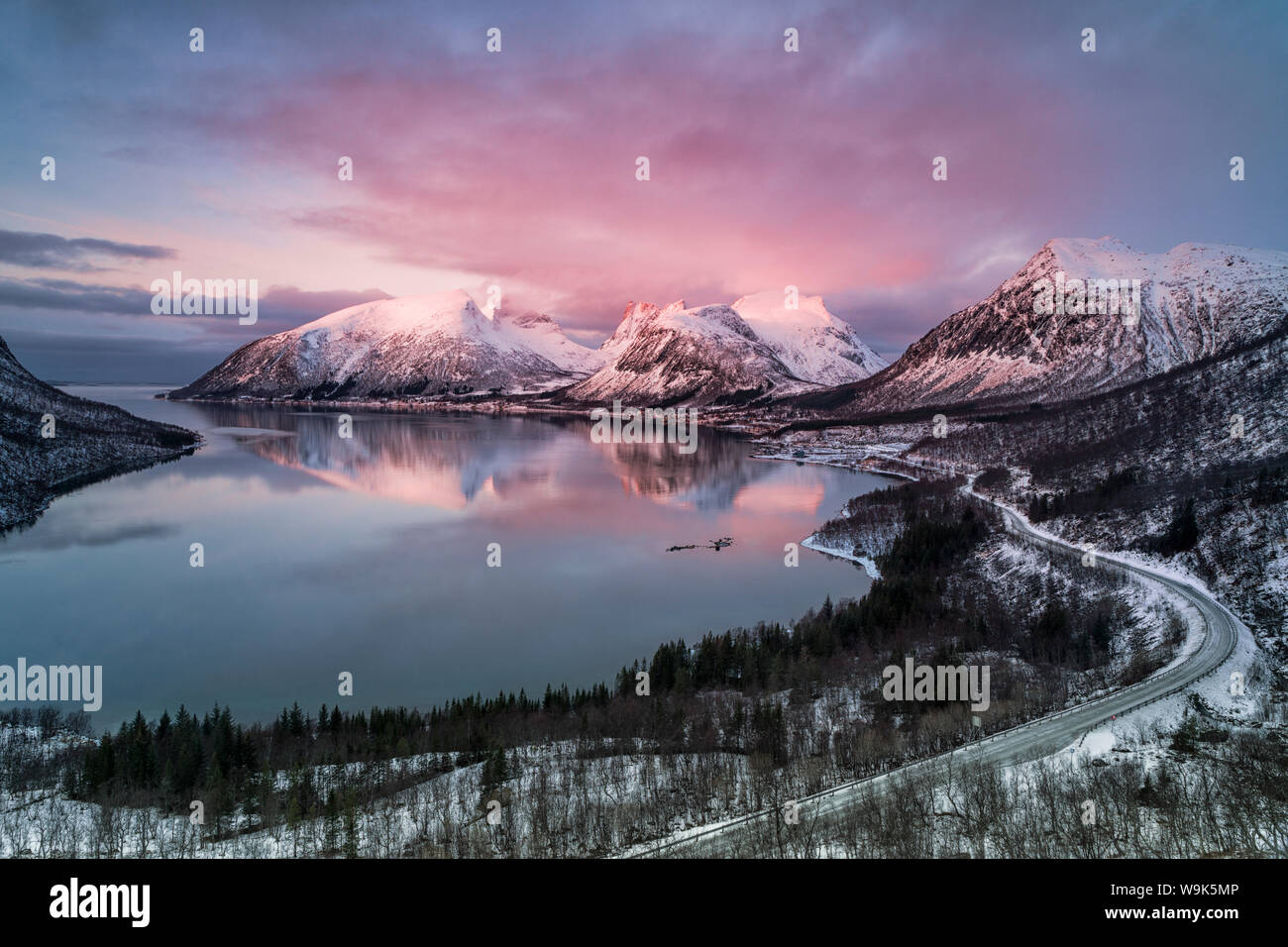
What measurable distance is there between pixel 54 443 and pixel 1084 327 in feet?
615

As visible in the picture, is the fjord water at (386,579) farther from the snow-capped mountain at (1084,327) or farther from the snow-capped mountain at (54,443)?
the snow-capped mountain at (1084,327)

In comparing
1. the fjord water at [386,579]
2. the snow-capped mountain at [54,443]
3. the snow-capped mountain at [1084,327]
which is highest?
the snow-capped mountain at [1084,327]

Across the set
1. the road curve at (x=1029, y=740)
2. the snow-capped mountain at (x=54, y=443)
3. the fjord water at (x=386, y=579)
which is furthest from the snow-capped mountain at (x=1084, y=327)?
the snow-capped mountain at (x=54, y=443)

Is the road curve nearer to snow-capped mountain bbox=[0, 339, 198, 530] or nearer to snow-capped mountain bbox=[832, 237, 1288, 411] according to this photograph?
snow-capped mountain bbox=[0, 339, 198, 530]

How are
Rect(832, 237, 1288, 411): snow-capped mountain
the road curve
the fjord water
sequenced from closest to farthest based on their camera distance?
1. the road curve
2. the fjord water
3. Rect(832, 237, 1288, 411): snow-capped mountain

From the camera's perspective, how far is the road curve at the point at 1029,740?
10.1 m

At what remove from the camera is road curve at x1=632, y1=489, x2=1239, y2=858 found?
33.2ft

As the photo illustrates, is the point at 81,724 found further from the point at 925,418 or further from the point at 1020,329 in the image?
the point at 1020,329

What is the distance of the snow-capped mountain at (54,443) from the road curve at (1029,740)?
61.9 metres

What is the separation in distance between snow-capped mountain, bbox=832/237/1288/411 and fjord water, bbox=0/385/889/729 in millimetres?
94446

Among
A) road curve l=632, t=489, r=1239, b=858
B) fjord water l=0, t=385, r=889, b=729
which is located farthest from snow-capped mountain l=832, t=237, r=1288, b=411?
road curve l=632, t=489, r=1239, b=858

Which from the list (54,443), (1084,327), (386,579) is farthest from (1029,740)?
(1084,327)

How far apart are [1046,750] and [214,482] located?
3020 inches

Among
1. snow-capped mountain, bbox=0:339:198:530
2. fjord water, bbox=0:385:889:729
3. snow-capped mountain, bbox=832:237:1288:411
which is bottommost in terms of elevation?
fjord water, bbox=0:385:889:729
